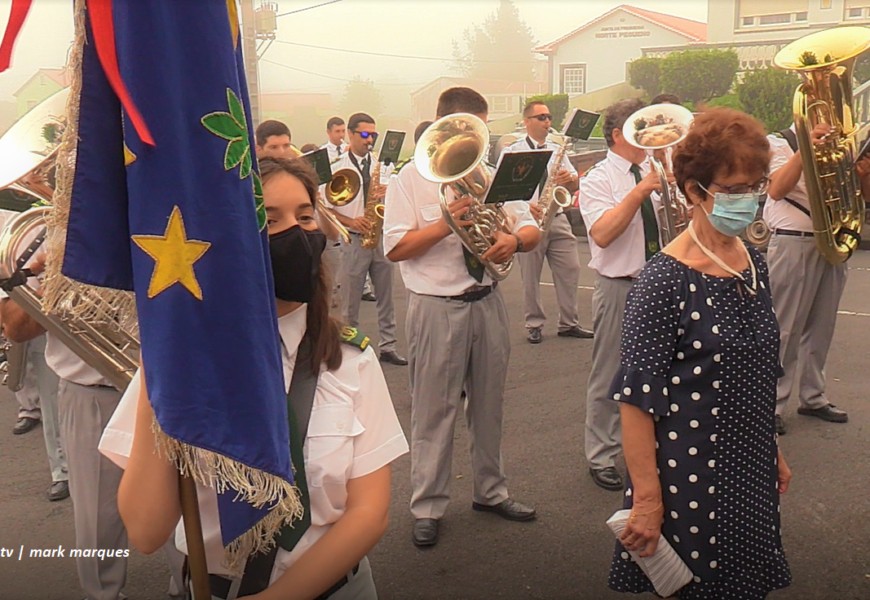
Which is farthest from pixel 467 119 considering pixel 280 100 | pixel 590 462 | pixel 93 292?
pixel 280 100

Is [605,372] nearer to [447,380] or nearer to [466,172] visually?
[447,380]

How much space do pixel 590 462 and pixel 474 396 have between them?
0.91 meters

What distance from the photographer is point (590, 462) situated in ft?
14.2

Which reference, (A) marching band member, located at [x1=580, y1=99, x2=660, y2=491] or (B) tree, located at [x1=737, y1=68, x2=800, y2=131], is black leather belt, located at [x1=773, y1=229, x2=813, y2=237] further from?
(B) tree, located at [x1=737, y1=68, x2=800, y2=131]

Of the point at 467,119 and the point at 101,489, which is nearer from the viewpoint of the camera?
the point at 101,489

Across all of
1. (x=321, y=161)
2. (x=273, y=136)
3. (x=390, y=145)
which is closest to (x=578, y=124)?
(x=390, y=145)

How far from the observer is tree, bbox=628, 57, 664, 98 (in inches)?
896

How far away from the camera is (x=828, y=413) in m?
5.04

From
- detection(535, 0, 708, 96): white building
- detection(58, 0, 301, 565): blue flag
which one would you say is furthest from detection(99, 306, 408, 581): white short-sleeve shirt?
detection(535, 0, 708, 96): white building

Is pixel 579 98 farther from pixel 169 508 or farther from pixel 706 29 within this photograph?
pixel 169 508

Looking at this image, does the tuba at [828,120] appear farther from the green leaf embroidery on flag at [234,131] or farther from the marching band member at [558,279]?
the green leaf embroidery on flag at [234,131]

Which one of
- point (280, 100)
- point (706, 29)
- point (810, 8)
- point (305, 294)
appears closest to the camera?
point (305, 294)

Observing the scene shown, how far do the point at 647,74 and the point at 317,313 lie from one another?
2325cm

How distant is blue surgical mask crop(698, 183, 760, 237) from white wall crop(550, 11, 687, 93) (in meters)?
26.4
